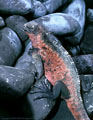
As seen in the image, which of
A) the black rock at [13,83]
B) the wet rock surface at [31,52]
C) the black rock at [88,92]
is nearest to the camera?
the black rock at [13,83]

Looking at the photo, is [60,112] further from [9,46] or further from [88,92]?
[9,46]

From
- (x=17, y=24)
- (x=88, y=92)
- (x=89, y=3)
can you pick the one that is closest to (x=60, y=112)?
(x=88, y=92)

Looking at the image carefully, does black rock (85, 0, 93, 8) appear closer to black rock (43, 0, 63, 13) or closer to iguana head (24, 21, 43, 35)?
black rock (43, 0, 63, 13)

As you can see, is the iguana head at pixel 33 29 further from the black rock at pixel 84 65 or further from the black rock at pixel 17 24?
the black rock at pixel 84 65

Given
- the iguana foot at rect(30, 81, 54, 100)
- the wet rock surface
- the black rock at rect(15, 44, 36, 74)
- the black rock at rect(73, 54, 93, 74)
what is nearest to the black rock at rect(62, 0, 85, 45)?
the wet rock surface

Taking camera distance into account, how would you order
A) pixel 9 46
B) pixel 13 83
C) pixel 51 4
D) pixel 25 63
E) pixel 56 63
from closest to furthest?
pixel 13 83, pixel 56 63, pixel 25 63, pixel 9 46, pixel 51 4

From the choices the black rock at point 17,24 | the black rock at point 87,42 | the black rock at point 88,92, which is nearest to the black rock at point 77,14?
the black rock at point 87,42
